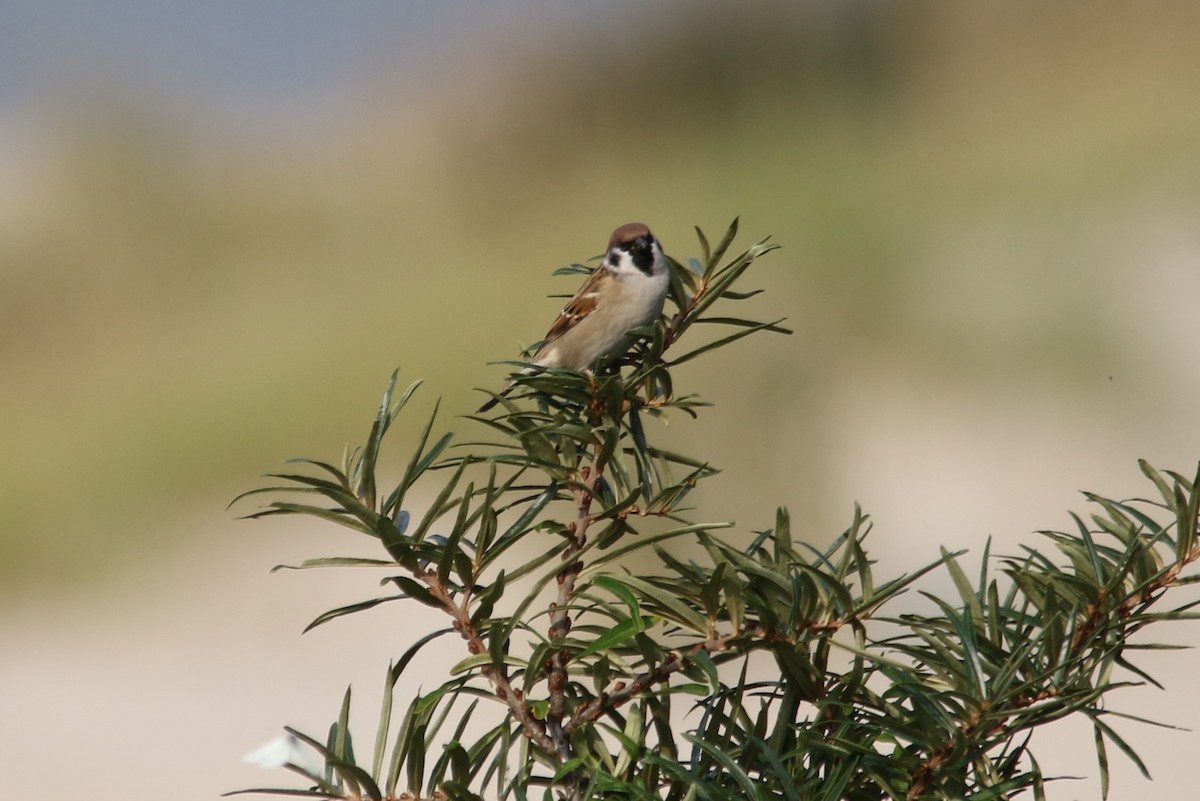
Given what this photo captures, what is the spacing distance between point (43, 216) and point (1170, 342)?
6.39 metres

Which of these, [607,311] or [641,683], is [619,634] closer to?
[641,683]

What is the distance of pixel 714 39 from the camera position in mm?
6922

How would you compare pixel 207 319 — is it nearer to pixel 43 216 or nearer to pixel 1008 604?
pixel 43 216

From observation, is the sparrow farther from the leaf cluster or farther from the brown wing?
the leaf cluster

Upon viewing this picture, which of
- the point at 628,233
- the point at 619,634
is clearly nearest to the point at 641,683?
the point at 619,634

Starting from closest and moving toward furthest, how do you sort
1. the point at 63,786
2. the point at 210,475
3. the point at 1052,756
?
1. the point at 1052,756
2. the point at 63,786
3. the point at 210,475

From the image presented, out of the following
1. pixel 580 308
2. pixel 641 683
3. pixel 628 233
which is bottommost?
pixel 641 683

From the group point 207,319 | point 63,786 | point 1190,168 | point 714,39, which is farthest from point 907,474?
point 207,319

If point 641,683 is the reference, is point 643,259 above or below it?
above

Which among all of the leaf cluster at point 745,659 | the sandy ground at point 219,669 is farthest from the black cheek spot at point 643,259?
the sandy ground at point 219,669

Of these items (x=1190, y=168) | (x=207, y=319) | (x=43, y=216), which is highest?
(x=43, y=216)

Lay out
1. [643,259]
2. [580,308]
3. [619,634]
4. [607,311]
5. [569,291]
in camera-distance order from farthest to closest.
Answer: [569,291] < [580,308] < [607,311] < [643,259] < [619,634]

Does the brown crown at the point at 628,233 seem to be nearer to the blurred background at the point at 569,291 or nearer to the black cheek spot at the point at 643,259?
the black cheek spot at the point at 643,259

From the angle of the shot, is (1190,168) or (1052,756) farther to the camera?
(1190,168)
